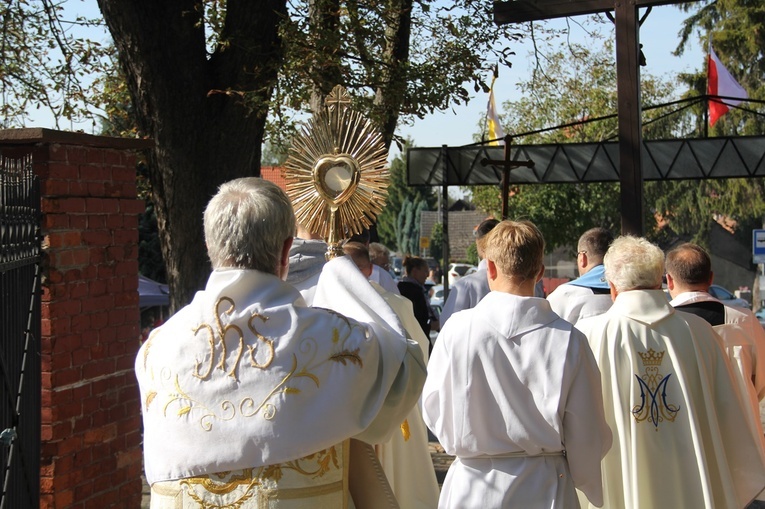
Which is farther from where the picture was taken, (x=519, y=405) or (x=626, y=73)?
(x=626, y=73)

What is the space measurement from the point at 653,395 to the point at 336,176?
1901 millimetres

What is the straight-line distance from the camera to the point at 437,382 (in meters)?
3.55

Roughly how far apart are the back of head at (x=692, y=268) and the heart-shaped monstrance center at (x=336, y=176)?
7.76 feet

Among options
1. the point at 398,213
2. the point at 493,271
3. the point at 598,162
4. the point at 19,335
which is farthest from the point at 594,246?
the point at 398,213

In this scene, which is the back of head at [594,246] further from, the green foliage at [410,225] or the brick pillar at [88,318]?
the green foliage at [410,225]

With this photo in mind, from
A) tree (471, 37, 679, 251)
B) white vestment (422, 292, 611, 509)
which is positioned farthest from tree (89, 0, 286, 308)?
tree (471, 37, 679, 251)

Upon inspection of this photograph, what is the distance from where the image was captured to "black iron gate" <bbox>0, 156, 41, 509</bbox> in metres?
4.06

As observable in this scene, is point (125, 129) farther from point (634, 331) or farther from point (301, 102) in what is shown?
point (634, 331)

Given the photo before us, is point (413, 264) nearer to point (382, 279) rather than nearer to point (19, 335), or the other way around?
point (382, 279)

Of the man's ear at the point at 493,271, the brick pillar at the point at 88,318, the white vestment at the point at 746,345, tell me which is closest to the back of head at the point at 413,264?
the white vestment at the point at 746,345

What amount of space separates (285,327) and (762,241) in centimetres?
1864

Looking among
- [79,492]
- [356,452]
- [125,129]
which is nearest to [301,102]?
[125,129]

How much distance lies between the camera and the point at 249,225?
2449 millimetres

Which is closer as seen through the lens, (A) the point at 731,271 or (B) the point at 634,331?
(B) the point at 634,331
